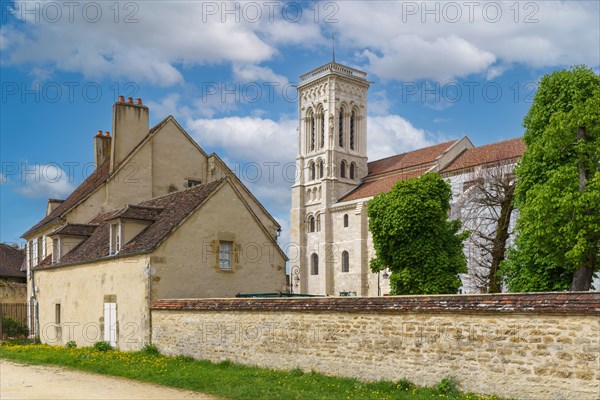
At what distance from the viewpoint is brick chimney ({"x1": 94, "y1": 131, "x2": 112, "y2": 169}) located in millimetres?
32875

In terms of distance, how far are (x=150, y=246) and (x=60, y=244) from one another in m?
8.02

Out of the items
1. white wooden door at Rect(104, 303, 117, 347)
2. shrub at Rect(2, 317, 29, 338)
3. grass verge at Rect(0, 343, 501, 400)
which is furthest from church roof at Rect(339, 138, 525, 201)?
grass verge at Rect(0, 343, 501, 400)

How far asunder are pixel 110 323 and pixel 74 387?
8317 mm

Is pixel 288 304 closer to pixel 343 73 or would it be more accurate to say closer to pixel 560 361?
pixel 560 361

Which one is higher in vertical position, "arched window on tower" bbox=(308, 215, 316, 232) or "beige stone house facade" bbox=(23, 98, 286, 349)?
"arched window on tower" bbox=(308, 215, 316, 232)

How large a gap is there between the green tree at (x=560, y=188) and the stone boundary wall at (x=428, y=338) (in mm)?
10539

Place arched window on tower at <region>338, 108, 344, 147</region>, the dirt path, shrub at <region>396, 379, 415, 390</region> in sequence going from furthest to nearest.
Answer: arched window on tower at <region>338, 108, 344, 147</region> → shrub at <region>396, 379, 415, 390</region> → the dirt path

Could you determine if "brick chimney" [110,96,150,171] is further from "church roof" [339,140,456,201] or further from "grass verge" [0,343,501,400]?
"church roof" [339,140,456,201]

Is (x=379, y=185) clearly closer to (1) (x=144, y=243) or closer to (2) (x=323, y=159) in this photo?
(2) (x=323, y=159)

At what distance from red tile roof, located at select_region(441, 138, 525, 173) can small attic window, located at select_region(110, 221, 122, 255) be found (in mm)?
42514

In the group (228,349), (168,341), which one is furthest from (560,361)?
(168,341)

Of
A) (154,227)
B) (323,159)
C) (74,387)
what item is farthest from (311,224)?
(74,387)

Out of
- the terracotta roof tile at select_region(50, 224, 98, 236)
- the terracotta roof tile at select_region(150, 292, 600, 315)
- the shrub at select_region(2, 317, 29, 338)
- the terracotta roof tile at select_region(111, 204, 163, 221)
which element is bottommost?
the shrub at select_region(2, 317, 29, 338)

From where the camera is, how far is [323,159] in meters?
85.1
